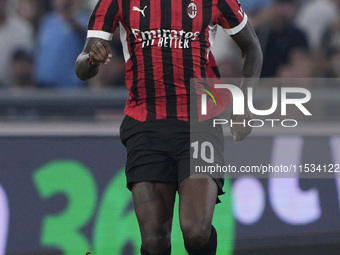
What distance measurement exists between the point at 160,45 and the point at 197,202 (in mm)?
966

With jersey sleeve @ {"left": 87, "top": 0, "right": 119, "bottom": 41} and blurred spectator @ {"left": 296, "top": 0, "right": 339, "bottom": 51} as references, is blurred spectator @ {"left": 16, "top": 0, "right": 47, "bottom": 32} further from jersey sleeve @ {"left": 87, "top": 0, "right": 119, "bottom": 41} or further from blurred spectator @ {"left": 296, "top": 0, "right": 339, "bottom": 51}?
jersey sleeve @ {"left": 87, "top": 0, "right": 119, "bottom": 41}

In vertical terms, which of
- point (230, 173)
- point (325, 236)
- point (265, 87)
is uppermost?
point (265, 87)

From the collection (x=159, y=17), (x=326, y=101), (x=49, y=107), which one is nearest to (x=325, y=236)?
(x=326, y=101)

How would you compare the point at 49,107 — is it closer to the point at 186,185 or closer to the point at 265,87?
the point at 265,87

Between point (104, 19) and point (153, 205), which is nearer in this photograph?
point (153, 205)

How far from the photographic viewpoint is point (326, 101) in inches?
289

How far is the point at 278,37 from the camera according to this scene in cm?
796

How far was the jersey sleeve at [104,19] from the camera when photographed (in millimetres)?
4348

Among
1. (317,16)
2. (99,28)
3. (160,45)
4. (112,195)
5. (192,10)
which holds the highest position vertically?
(317,16)

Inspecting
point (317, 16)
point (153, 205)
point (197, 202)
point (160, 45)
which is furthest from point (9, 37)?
point (197, 202)

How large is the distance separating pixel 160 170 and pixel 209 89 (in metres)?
0.63

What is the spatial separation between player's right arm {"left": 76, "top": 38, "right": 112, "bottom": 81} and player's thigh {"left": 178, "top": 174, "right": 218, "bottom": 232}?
0.84 metres

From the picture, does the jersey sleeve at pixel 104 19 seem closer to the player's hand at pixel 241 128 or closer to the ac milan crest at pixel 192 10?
the ac milan crest at pixel 192 10

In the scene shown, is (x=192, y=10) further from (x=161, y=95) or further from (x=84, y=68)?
(x=84, y=68)
